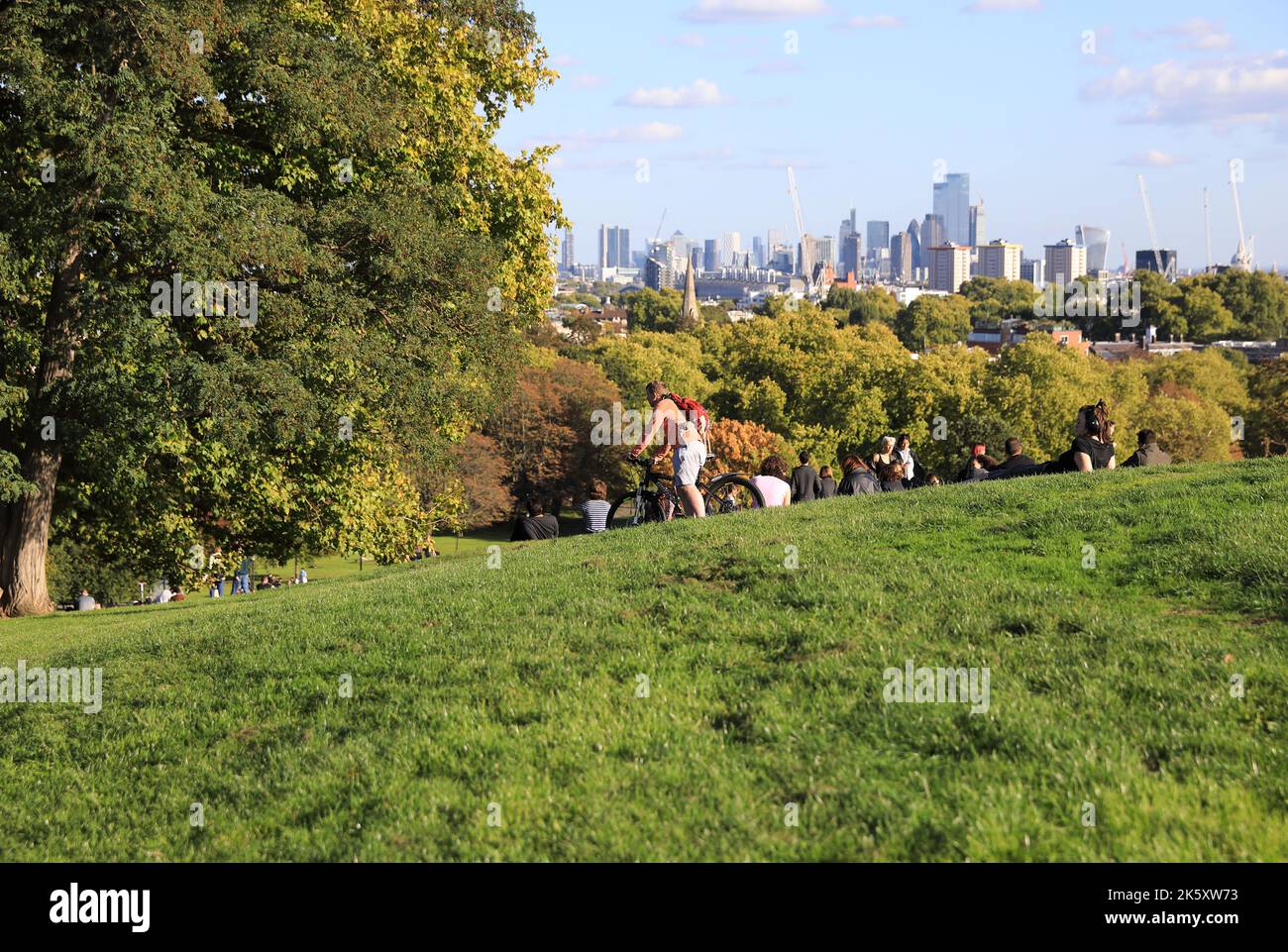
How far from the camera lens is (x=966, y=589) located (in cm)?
1060

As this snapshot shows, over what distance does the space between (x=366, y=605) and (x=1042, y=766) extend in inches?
317

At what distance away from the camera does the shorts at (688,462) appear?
17016 mm

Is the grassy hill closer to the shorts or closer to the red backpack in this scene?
the shorts

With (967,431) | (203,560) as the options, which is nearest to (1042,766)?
(203,560)

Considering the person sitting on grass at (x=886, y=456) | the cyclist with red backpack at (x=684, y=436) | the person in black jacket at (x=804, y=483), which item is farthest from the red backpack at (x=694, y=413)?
the person sitting on grass at (x=886, y=456)

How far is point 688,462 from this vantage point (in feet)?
56.1

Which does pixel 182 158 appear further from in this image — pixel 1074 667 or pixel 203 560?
pixel 1074 667

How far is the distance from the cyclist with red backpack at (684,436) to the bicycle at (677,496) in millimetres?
294

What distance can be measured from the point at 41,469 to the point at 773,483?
1282 cm

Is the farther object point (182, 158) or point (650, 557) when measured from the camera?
point (182, 158)

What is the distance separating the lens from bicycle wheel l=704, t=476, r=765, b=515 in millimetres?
18156

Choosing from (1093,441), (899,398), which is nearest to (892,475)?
(1093,441)
